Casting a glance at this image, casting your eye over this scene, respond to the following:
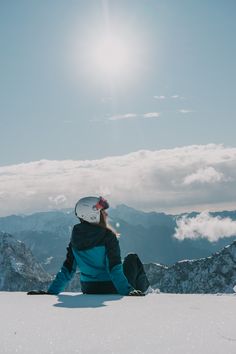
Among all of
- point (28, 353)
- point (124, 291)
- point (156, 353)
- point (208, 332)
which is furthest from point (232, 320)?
point (124, 291)

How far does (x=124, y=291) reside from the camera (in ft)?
31.7

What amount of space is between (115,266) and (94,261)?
77 centimetres

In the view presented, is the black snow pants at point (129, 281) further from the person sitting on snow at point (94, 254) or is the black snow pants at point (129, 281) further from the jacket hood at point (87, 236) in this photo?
the jacket hood at point (87, 236)

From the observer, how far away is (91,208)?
1033 centimetres

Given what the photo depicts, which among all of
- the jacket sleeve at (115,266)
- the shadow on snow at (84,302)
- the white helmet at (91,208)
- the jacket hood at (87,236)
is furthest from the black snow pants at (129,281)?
the white helmet at (91,208)

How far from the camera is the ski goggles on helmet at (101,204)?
1034 cm

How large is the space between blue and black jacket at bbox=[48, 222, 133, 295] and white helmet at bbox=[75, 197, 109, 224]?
163 millimetres

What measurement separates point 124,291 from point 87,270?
1301 mm

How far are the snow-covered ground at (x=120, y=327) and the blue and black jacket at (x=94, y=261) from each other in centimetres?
173

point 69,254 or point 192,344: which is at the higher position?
point 69,254

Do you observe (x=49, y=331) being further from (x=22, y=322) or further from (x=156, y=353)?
(x=156, y=353)

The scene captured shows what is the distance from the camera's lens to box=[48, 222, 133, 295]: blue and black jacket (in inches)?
390

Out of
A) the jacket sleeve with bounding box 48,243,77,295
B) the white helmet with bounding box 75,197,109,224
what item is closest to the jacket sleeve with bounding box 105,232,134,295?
the white helmet with bounding box 75,197,109,224

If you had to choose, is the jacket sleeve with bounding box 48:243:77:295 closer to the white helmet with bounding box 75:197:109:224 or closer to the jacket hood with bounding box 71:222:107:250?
the jacket hood with bounding box 71:222:107:250
